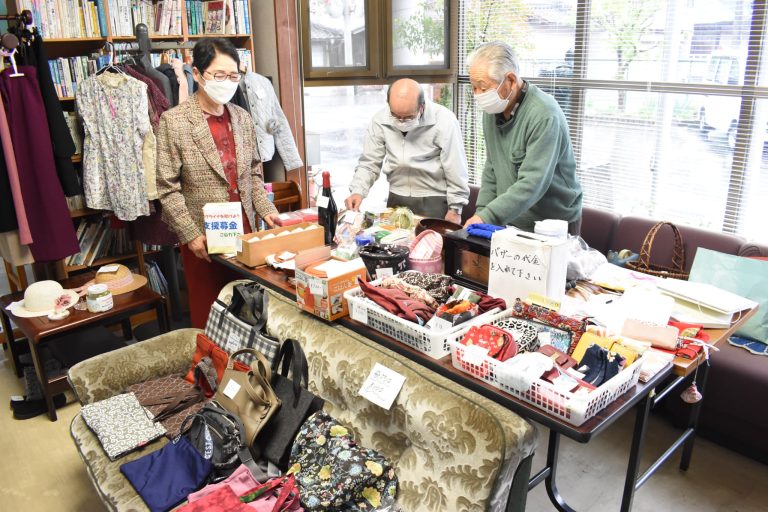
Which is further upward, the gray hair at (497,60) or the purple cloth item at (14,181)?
the gray hair at (497,60)

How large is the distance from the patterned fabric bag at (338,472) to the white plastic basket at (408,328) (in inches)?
13.3

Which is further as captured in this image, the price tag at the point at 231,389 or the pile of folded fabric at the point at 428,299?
the price tag at the point at 231,389

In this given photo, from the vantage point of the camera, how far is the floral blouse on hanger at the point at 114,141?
355cm

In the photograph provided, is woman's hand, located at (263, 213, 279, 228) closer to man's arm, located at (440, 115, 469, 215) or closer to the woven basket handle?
man's arm, located at (440, 115, 469, 215)

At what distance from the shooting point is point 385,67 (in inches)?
186

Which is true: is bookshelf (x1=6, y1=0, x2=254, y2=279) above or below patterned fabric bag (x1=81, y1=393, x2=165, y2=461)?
above

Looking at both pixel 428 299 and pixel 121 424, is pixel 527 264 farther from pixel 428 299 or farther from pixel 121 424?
pixel 121 424

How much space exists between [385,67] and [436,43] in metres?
0.51

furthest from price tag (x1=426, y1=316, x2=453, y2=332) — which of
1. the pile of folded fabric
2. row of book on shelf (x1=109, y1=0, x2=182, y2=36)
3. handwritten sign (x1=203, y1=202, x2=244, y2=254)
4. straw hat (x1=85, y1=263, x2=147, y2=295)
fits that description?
row of book on shelf (x1=109, y1=0, x2=182, y2=36)

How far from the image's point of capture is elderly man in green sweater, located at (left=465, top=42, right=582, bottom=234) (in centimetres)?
262

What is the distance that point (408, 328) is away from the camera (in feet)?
5.81

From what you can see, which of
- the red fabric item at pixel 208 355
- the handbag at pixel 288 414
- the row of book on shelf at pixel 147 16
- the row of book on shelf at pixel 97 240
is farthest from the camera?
the row of book on shelf at pixel 97 240

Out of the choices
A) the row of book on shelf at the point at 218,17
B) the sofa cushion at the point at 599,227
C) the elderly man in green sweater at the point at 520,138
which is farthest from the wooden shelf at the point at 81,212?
the sofa cushion at the point at 599,227

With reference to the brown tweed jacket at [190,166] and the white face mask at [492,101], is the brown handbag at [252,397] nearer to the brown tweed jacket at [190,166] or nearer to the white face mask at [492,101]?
the brown tweed jacket at [190,166]
